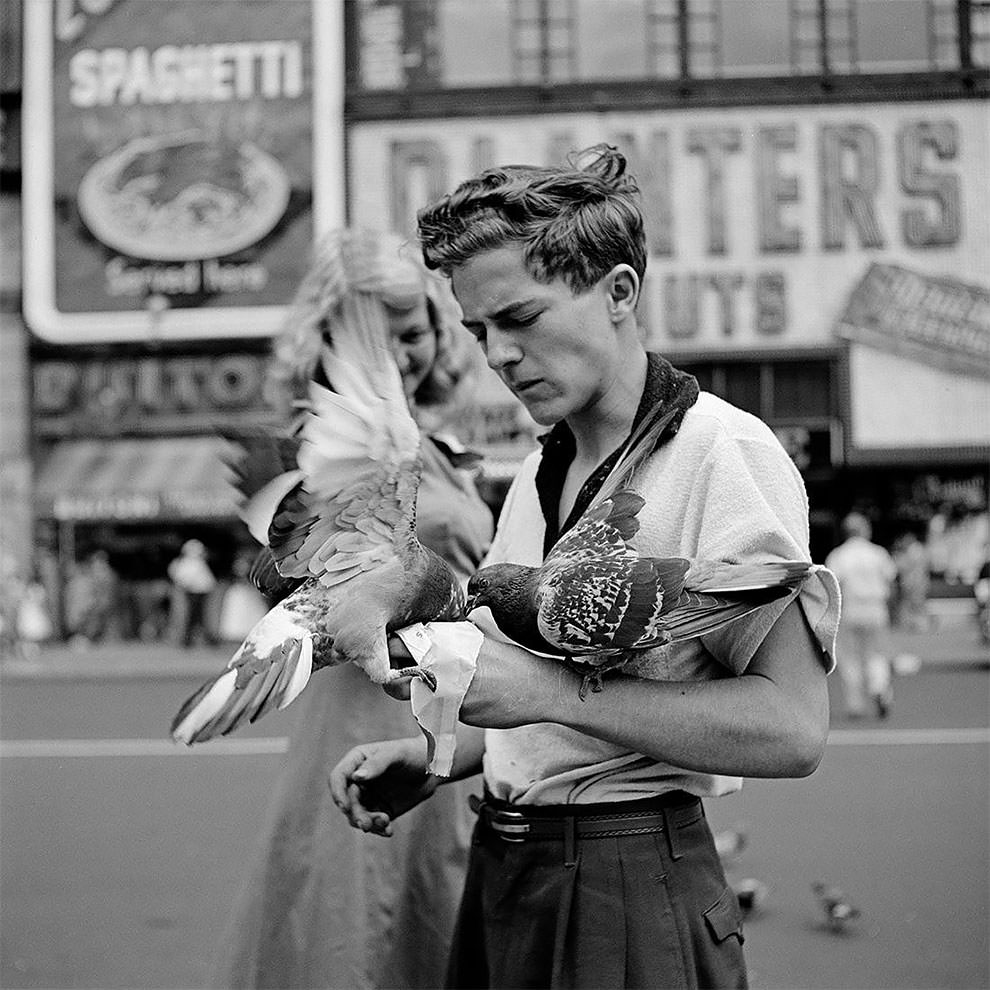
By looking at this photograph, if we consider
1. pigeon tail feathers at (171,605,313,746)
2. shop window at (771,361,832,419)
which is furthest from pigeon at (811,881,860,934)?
shop window at (771,361,832,419)

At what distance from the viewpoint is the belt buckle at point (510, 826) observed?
1.84 m

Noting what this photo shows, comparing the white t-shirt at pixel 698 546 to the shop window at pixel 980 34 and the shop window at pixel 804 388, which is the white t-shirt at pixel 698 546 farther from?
the shop window at pixel 980 34

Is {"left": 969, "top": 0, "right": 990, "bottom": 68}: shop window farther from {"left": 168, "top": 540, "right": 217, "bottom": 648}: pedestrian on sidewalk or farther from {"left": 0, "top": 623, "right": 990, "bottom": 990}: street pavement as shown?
{"left": 168, "top": 540, "right": 217, "bottom": 648}: pedestrian on sidewalk

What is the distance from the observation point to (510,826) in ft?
6.10

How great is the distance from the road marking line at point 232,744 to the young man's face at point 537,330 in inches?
293

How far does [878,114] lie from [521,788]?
66.0 ft

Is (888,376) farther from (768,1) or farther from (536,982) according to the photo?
(536,982)

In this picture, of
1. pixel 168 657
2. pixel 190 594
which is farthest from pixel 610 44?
pixel 168 657

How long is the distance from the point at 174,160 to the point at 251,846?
15820 mm

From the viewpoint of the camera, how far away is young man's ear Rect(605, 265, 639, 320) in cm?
171

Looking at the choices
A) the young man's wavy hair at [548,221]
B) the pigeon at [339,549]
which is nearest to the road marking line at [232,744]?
the pigeon at [339,549]

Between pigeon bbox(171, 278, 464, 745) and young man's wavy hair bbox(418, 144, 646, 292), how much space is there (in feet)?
0.91

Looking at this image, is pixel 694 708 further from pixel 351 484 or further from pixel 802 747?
pixel 351 484

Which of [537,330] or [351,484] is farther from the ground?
[537,330]
